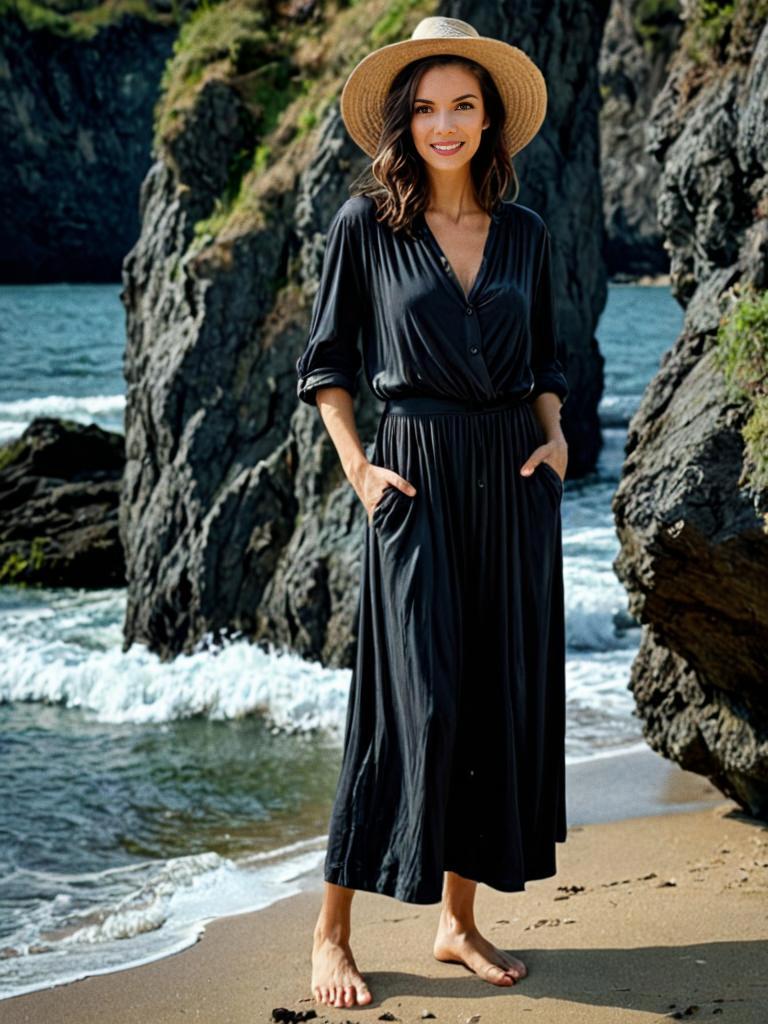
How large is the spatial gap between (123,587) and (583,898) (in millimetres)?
11641

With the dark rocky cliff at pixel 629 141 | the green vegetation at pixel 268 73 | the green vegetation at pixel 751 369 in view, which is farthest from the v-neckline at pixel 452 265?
the dark rocky cliff at pixel 629 141

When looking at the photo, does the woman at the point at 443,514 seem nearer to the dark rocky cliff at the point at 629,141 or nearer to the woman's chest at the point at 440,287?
the woman's chest at the point at 440,287

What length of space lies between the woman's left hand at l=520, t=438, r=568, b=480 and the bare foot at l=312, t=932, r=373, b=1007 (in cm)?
137

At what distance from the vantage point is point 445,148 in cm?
382

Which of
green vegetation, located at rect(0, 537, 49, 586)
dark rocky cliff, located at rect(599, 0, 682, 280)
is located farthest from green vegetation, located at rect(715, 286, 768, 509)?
dark rocky cliff, located at rect(599, 0, 682, 280)

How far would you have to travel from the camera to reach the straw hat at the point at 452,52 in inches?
151

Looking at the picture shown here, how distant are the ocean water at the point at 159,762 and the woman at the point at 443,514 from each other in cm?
142

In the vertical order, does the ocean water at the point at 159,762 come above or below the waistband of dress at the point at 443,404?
below

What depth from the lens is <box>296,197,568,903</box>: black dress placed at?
3.72m

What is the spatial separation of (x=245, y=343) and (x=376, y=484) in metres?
7.70

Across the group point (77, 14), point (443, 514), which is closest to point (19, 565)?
point (443, 514)

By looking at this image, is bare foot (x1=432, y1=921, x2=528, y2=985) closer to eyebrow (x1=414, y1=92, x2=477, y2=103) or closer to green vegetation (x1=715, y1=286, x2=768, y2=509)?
green vegetation (x1=715, y1=286, x2=768, y2=509)

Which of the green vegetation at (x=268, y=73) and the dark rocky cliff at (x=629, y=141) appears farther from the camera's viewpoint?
the dark rocky cliff at (x=629, y=141)

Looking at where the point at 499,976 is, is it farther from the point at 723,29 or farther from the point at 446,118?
the point at 723,29
